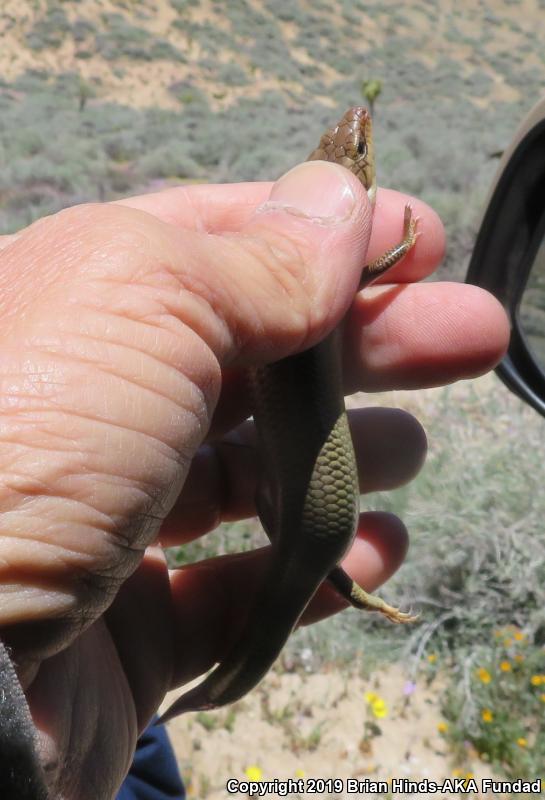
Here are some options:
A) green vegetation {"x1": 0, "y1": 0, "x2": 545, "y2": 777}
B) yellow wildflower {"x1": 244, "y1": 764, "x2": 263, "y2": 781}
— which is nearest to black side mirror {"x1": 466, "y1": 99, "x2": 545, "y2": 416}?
green vegetation {"x1": 0, "y1": 0, "x2": 545, "y2": 777}

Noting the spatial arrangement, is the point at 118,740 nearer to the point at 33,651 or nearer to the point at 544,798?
the point at 33,651

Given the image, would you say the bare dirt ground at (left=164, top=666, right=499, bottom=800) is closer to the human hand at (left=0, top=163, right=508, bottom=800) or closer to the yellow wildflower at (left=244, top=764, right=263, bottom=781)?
the yellow wildflower at (left=244, top=764, right=263, bottom=781)

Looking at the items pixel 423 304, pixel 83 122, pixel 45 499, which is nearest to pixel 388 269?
pixel 423 304

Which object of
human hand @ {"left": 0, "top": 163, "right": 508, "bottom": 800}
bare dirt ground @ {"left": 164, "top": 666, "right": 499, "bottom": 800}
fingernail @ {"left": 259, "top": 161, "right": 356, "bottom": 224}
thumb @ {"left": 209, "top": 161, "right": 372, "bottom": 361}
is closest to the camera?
human hand @ {"left": 0, "top": 163, "right": 508, "bottom": 800}

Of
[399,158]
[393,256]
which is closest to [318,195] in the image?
[393,256]

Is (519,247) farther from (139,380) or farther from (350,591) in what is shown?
(139,380)
